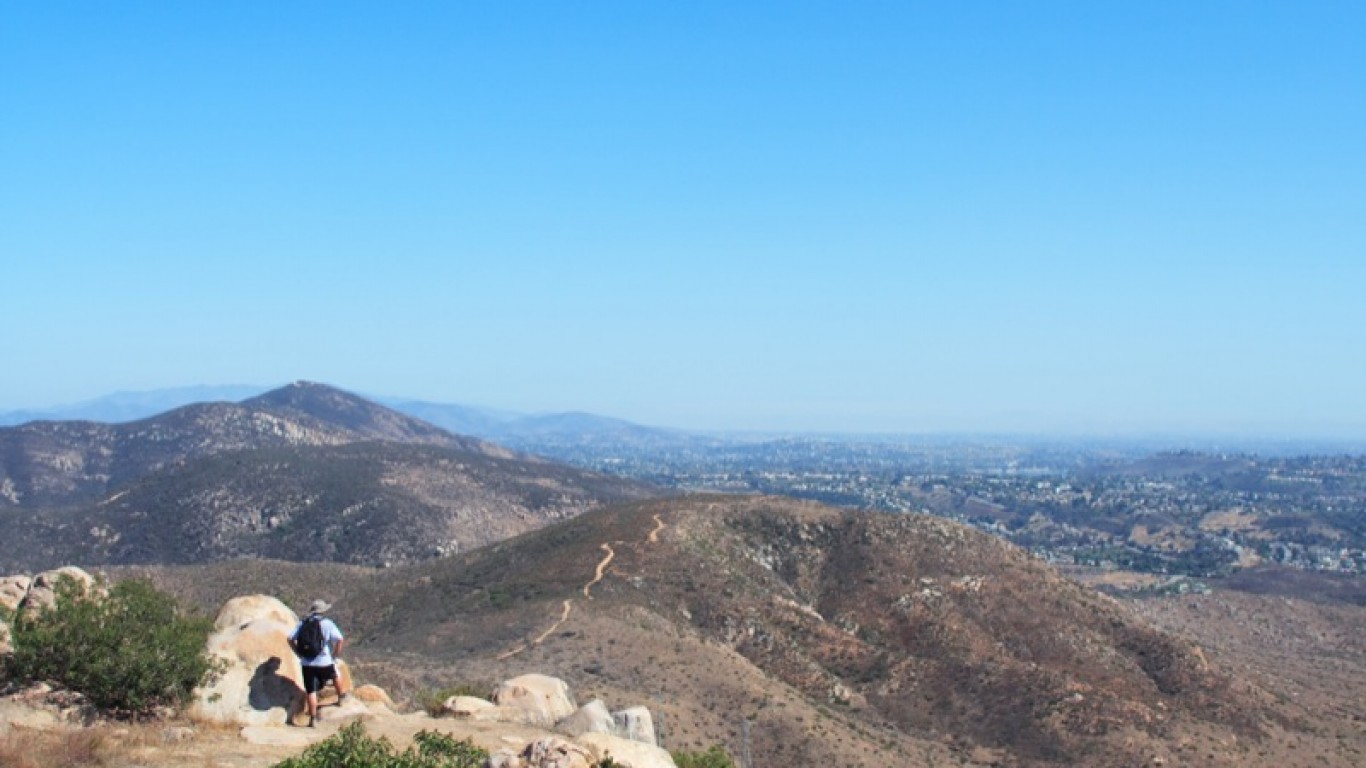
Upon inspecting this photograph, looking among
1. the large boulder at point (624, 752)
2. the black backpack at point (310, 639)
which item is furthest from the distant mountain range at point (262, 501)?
the large boulder at point (624, 752)

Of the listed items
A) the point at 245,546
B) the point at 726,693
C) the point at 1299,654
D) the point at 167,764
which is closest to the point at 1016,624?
the point at 726,693

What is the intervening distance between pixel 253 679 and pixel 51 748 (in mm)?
4924

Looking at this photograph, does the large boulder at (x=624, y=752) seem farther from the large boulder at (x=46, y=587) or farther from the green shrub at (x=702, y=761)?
the large boulder at (x=46, y=587)

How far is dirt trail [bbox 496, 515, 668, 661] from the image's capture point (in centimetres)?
4834

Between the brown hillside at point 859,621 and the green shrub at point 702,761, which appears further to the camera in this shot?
the brown hillside at point 859,621

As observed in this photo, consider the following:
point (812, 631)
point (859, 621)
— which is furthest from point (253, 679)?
point (859, 621)

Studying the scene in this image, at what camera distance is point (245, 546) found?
112 m

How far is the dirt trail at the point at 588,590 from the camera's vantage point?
48.3m

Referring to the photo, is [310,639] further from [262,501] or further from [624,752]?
[262,501]

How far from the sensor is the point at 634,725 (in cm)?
2519

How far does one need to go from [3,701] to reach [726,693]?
31.3m

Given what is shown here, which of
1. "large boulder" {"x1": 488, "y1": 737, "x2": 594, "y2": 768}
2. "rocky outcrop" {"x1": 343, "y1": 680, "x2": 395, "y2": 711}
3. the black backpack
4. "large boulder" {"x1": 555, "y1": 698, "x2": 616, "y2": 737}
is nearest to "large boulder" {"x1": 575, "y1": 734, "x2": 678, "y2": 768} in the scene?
"large boulder" {"x1": 488, "y1": 737, "x2": 594, "y2": 768}

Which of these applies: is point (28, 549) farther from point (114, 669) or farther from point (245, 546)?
point (114, 669)

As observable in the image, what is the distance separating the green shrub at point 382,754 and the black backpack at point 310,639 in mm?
3563
